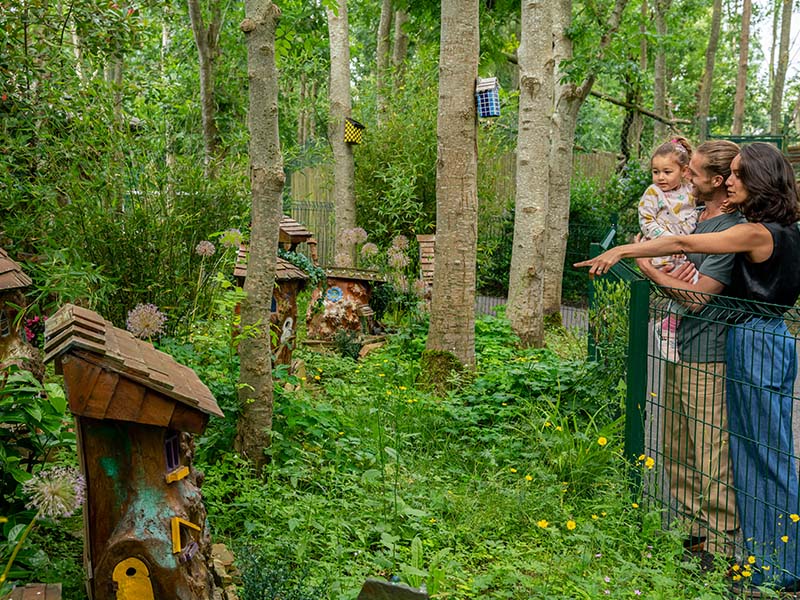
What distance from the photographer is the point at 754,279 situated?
4418mm

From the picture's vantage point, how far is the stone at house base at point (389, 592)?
9.38ft

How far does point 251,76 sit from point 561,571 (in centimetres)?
311

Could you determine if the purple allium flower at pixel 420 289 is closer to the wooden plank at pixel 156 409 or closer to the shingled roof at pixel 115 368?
the shingled roof at pixel 115 368

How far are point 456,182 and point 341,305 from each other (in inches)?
98.2

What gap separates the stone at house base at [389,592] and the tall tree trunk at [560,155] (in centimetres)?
873

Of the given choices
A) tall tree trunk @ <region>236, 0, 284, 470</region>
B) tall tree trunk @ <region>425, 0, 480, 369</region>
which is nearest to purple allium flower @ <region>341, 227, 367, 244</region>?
tall tree trunk @ <region>425, 0, 480, 369</region>

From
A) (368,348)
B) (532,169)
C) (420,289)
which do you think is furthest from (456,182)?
(420,289)

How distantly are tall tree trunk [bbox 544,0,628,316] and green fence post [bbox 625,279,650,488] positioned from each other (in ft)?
21.4

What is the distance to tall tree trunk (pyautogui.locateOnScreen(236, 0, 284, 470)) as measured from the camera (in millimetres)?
4852

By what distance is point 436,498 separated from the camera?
4.74 meters

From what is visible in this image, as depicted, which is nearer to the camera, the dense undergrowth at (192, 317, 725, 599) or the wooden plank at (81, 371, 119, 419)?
the wooden plank at (81, 371, 119, 419)

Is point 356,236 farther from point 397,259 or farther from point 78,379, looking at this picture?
point 78,379

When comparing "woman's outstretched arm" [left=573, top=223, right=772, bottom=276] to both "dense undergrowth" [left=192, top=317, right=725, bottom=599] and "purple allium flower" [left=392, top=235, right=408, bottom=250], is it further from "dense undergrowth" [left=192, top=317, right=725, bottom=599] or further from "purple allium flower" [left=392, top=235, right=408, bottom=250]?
"purple allium flower" [left=392, top=235, right=408, bottom=250]

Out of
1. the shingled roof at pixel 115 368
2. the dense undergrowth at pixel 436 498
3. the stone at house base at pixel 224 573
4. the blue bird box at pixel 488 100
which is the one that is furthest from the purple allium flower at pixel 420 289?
the shingled roof at pixel 115 368
